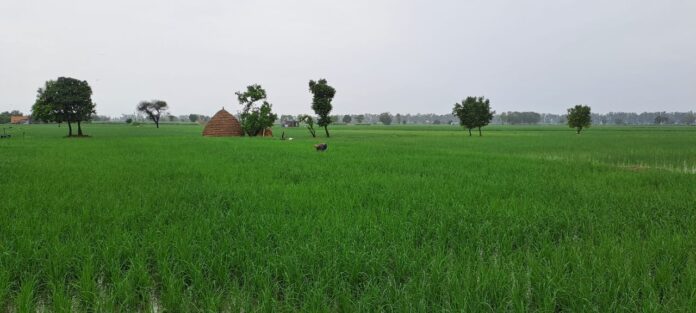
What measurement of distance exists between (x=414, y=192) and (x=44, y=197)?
21.5ft

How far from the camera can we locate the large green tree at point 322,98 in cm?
4300

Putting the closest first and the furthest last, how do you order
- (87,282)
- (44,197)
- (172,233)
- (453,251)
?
(87,282) → (453,251) → (172,233) → (44,197)

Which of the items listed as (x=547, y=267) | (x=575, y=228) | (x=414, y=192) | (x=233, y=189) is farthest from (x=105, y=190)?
(x=575, y=228)

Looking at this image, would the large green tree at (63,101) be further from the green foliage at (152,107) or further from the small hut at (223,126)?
the green foliage at (152,107)

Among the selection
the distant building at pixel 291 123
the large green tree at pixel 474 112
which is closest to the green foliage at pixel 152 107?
the distant building at pixel 291 123

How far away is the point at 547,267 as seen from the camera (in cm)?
321

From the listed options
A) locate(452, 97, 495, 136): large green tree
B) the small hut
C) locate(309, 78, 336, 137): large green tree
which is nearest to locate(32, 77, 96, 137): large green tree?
the small hut

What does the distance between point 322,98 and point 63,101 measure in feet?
86.1

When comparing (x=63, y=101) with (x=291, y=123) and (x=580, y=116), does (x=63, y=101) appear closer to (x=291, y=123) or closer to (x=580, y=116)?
(x=580, y=116)

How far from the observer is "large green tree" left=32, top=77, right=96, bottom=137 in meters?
34.0

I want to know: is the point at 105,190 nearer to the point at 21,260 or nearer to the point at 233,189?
the point at 233,189

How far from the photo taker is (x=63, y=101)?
3384cm

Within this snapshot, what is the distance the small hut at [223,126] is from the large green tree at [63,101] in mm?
11669

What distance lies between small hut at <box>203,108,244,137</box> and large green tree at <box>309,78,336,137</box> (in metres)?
9.65
